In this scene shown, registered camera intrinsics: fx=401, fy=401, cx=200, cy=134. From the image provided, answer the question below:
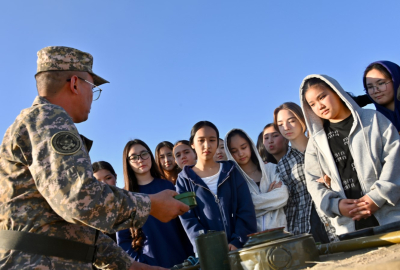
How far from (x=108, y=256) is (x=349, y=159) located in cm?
274

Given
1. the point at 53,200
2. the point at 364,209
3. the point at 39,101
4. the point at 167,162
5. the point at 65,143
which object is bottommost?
the point at 364,209

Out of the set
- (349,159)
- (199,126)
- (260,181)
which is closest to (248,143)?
(260,181)

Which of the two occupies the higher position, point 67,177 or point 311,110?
point 311,110

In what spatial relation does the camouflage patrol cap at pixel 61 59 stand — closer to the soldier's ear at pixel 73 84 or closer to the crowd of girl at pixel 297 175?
the soldier's ear at pixel 73 84

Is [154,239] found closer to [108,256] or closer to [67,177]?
[108,256]

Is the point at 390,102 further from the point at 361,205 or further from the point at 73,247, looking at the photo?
the point at 73,247

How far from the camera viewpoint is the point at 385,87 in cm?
485

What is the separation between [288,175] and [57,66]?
136 inches

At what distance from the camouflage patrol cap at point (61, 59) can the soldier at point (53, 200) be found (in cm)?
26

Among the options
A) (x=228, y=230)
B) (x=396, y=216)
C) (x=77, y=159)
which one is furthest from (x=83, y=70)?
(x=396, y=216)

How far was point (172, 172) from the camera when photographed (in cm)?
665

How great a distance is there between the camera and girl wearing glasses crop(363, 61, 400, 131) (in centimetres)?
479

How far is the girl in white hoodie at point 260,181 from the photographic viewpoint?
4.94m

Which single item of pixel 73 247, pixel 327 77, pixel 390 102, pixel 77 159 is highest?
pixel 327 77
